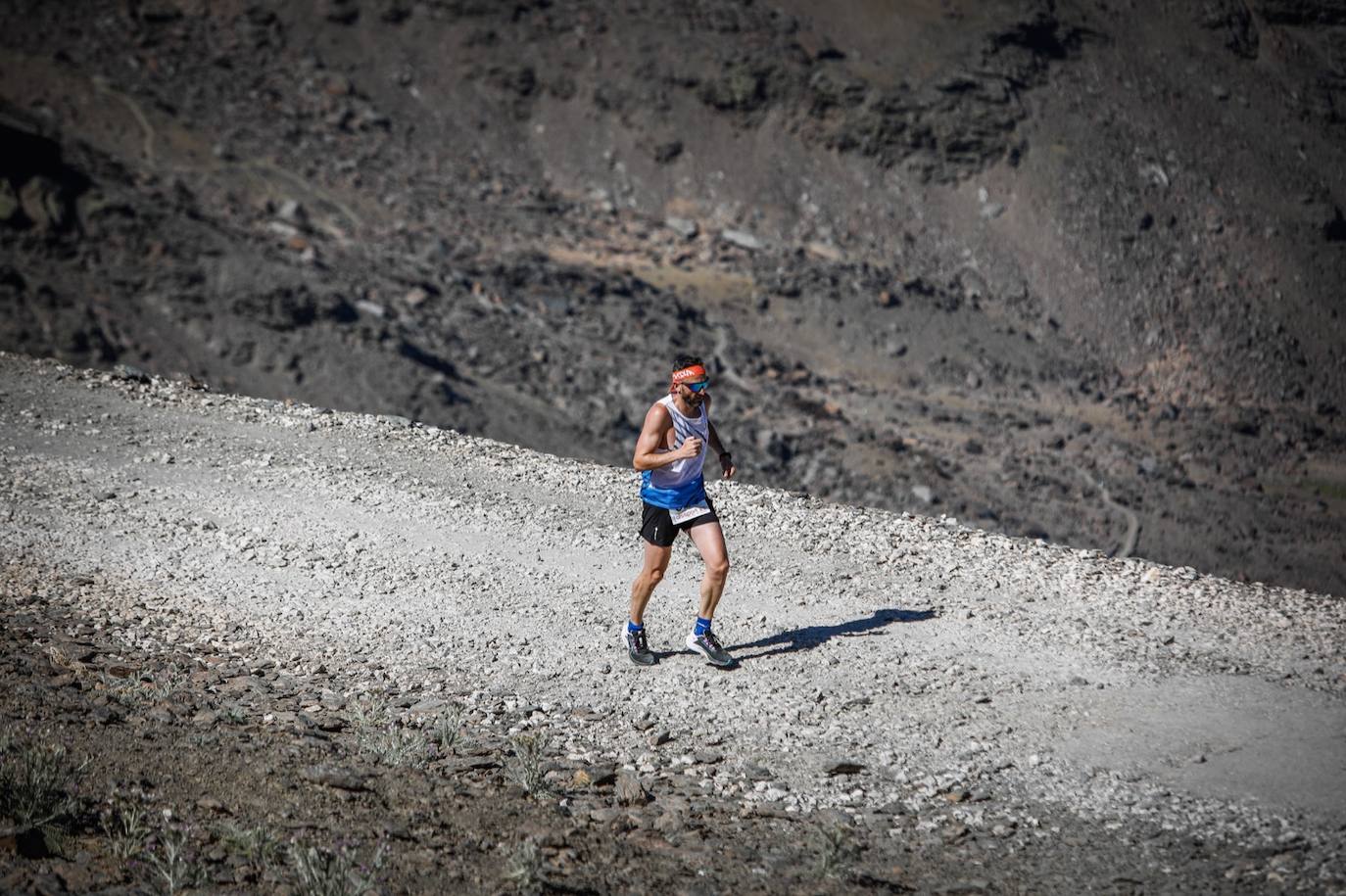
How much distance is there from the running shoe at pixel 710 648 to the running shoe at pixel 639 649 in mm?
272

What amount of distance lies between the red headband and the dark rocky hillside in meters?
16.8

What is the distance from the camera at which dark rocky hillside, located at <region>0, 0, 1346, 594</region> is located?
24.4 m

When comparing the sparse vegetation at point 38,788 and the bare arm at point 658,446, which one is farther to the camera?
the bare arm at point 658,446

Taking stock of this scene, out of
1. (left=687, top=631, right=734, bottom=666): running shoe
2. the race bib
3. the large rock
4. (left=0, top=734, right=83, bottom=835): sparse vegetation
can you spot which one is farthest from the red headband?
the large rock

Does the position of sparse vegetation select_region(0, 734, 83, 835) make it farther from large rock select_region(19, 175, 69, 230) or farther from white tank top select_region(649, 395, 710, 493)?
large rock select_region(19, 175, 69, 230)

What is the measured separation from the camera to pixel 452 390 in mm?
24234

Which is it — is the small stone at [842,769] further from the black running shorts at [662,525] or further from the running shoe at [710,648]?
the black running shorts at [662,525]

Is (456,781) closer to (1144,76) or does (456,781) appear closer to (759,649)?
(759,649)

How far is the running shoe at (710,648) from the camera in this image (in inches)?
274

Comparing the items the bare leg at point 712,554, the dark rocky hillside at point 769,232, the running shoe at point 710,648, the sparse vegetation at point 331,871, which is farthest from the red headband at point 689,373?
the dark rocky hillside at point 769,232

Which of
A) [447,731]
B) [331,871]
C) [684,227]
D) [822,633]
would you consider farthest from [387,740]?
[684,227]

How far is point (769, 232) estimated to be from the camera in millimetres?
37500

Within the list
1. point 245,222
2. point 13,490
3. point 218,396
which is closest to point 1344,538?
point 218,396

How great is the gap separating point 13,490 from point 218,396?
3.12 m
